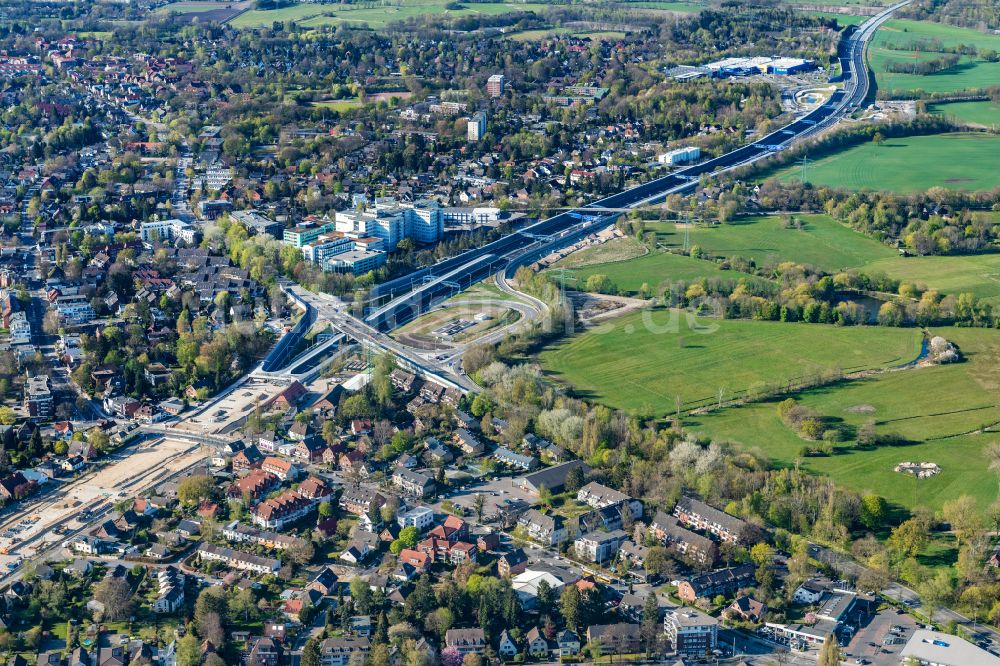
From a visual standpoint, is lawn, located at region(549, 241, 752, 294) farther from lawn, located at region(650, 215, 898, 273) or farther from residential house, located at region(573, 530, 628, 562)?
residential house, located at region(573, 530, 628, 562)

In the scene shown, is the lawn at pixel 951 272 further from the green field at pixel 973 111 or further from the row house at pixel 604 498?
the green field at pixel 973 111

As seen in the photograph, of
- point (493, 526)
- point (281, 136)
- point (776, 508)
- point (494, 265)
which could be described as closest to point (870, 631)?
point (776, 508)

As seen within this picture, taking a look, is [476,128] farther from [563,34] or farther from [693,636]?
[693,636]

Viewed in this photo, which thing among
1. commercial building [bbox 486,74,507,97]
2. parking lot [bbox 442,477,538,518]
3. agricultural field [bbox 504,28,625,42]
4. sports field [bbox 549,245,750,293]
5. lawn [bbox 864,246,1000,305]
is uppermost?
agricultural field [bbox 504,28,625,42]

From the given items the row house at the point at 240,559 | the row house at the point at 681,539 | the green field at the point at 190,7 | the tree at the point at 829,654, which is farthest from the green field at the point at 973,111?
the green field at the point at 190,7

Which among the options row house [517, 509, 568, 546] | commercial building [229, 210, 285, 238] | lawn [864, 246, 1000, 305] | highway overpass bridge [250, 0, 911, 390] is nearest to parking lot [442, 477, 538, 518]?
row house [517, 509, 568, 546]

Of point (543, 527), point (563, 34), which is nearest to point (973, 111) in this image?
point (563, 34)
